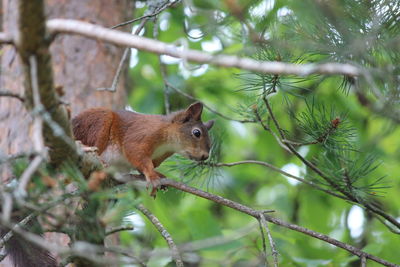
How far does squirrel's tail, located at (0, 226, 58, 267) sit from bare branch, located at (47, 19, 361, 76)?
4.13ft

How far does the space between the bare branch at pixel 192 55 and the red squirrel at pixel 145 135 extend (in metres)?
1.75

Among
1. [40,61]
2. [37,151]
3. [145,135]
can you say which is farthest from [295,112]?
[37,151]


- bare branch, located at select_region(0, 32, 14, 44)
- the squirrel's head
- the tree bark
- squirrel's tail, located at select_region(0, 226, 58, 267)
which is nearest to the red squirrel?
the squirrel's head

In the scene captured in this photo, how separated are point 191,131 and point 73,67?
3.08 ft

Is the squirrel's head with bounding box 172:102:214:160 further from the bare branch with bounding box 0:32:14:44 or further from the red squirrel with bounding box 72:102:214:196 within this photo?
the bare branch with bounding box 0:32:14:44

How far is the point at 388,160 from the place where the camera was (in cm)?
452

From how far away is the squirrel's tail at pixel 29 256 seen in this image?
2.49 meters

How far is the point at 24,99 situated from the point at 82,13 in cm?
237

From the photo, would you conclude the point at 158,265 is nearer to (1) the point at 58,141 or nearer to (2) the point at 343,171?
(2) the point at 343,171

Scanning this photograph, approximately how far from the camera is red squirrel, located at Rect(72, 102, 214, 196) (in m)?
3.44

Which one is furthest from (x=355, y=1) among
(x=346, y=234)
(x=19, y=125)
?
(x=346, y=234)

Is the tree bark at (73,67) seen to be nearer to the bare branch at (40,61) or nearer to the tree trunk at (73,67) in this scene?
the tree trunk at (73,67)

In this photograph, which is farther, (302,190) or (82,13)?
(302,190)


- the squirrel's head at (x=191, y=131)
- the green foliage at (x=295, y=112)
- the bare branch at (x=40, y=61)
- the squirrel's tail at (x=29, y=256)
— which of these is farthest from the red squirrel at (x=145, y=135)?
the bare branch at (x=40, y=61)
